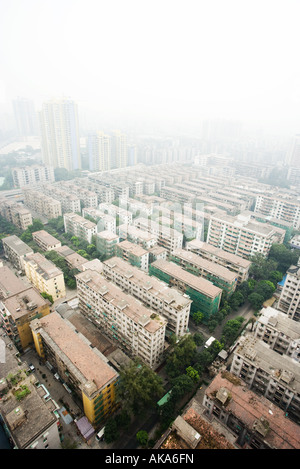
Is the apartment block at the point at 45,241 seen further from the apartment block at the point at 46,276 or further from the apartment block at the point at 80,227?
the apartment block at the point at 46,276

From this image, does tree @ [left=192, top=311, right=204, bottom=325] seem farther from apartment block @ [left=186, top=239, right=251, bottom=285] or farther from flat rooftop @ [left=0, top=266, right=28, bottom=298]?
flat rooftop @ [left=0, top=266, right=28, bottom=298]

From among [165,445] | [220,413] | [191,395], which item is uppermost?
[165,445]

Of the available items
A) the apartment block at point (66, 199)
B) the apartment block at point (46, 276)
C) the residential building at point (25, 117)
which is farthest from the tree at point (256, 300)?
the residential building at point (25, 117)

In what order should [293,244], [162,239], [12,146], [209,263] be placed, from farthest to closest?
[12,146] → [293,244] → [162,239] → [209,263]

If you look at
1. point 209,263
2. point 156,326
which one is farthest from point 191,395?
point 209,263

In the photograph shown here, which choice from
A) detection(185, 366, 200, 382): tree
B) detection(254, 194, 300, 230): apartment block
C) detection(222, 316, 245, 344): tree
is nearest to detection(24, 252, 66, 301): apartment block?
detection(185, 366, 200, 382): tree

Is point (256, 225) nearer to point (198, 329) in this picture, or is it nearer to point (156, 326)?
point (198, 329)

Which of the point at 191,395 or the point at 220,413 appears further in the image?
the point at 191,395
